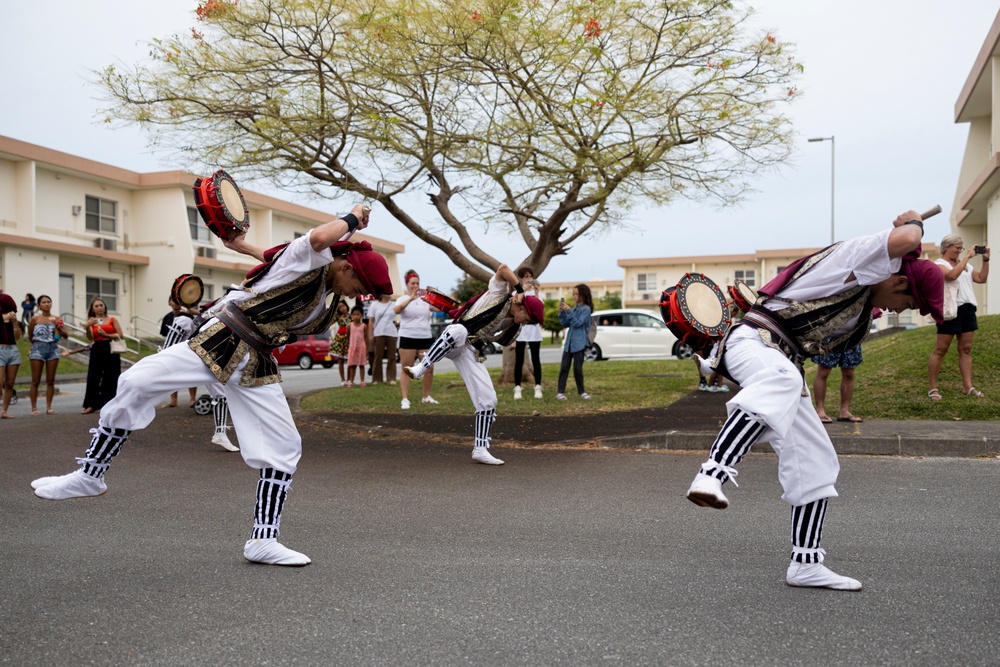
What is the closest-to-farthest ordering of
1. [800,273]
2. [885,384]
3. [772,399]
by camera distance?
[772,399] → [800,273] → [885,384]


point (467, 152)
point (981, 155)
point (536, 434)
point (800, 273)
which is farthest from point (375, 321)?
point (981, 155)

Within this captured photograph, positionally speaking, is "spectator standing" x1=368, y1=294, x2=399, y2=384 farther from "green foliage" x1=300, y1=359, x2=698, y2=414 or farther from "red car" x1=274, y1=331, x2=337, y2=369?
"red car" x1=274, y1=331, x2=337, y2=369

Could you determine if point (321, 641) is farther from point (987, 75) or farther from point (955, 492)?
point (987, 75)

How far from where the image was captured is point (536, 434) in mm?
10023

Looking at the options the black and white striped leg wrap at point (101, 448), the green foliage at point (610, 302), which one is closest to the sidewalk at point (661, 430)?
the black and white striped leg wrap at point (101, 448)

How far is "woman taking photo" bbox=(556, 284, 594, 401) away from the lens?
1334cm

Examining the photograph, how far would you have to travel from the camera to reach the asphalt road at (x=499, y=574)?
3.28 m

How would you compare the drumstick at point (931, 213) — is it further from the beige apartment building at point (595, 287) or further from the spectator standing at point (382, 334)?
the beige apartment building at point (595, 287)

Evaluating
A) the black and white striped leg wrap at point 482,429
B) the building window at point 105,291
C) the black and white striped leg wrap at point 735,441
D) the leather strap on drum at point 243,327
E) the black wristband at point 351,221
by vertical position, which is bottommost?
the black and white striped leg wrap at point 482,429

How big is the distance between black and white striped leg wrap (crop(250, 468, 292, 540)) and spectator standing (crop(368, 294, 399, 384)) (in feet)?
36.4

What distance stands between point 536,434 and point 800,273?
6112 mm

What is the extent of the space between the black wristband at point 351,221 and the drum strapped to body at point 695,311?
5.61 feet

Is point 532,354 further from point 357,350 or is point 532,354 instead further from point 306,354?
point 306,354

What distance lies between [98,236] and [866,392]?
2895 cm
